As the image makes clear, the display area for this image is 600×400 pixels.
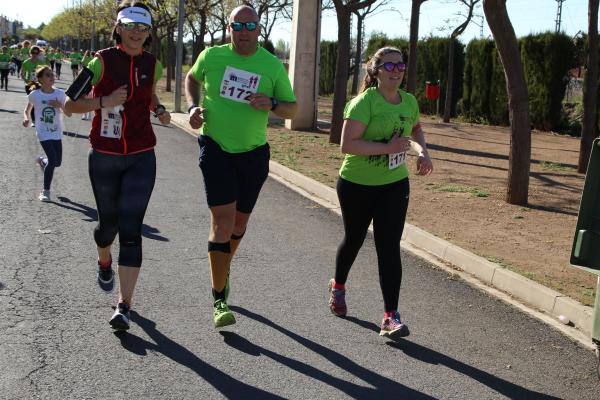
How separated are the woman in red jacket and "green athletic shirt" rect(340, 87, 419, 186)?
126cm

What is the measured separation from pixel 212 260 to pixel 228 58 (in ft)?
4.24

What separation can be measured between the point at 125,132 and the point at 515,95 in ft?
21.9

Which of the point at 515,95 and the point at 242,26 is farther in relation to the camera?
the point at 515,95

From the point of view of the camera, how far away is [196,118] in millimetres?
4996

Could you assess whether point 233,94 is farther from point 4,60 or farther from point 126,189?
point 4,60

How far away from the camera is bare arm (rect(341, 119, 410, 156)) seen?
509 centimetres

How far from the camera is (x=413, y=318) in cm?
566

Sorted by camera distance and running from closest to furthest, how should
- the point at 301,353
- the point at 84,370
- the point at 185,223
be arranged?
the point at 84,370, the point at 301,353, the point at 185,223

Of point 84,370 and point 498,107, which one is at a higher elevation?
point 498,107

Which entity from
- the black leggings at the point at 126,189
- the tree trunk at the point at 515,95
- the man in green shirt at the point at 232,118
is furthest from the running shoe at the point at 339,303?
the tree trunk at the point at 515,95

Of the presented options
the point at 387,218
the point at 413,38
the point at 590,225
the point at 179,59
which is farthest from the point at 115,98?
the point at 179,59

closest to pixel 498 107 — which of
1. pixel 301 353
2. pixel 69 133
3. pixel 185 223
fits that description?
pixel 69 133

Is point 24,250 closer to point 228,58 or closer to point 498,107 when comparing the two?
point 228,58

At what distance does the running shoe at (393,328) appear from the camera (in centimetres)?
506
